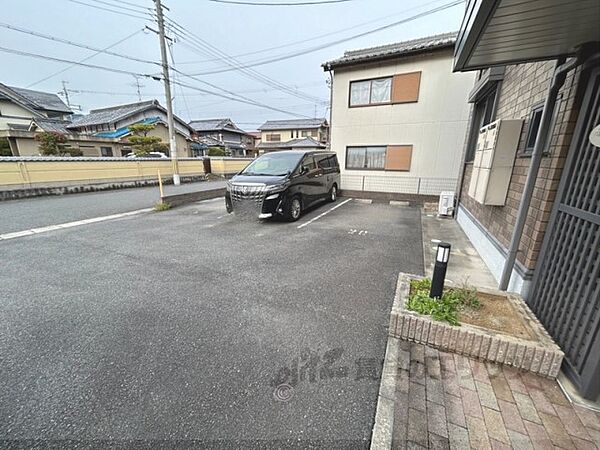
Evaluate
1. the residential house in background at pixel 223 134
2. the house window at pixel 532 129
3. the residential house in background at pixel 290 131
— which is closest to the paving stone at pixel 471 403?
the house window at pixel 532 129

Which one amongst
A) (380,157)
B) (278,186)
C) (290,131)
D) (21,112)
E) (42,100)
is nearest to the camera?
(278,186)

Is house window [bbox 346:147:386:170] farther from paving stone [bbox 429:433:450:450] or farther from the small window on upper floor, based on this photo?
paving stone [bbox 429:433:450:450]

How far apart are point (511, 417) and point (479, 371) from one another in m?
0.34

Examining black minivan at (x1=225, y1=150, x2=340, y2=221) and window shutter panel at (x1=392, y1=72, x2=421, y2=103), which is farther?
window shutter panel at (x1=392, y1=72, x2=421, y2=103)

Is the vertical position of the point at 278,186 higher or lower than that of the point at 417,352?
higher

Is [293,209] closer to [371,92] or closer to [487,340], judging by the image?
[487,340]

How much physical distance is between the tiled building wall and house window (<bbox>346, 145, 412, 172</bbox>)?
15.8 feet

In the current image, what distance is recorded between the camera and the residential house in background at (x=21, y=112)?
16062mm

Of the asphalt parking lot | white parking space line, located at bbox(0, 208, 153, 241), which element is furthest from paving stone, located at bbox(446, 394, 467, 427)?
white parking space line, located at bbox(0, 208, 153, 241)

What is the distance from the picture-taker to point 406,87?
8672 mm

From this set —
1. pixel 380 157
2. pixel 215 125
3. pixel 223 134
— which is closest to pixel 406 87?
pixel 380 157

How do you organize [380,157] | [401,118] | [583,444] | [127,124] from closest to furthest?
[583,444] < [401,118] < [380,157] < [127,124]

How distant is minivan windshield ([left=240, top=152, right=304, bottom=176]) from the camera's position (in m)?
6.35

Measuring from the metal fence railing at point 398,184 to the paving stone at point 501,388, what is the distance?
8.10m
